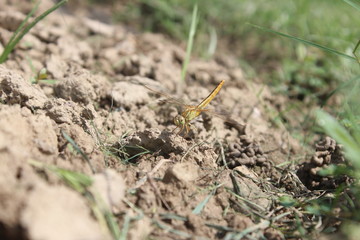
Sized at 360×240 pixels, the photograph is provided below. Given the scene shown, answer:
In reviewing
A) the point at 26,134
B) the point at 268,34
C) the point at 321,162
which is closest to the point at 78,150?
the point at 26,134

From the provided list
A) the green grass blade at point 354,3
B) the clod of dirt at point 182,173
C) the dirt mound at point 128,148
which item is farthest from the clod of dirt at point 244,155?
the green grass blade at point 354,3

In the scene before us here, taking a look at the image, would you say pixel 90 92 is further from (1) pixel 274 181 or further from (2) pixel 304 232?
(2) pixel 304 232

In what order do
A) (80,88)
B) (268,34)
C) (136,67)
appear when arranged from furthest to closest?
(268,34) < (136,67) < (80,88)

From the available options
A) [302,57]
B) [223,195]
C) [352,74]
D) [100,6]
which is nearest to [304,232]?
[223,195]

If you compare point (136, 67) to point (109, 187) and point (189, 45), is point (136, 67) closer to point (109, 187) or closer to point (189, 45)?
point (189, 45)

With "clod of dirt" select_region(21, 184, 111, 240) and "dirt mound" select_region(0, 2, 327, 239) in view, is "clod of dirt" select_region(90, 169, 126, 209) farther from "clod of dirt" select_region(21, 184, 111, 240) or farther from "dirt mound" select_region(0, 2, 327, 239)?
"clod of dirt" select_region(21, 184, 111, 240)

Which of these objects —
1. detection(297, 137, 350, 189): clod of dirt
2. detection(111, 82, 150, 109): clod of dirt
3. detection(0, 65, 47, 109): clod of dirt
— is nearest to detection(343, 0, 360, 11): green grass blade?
detection(297, 137, 350, 189): clod of dirt

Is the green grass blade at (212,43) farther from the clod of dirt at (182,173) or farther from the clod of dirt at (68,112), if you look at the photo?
the clod of dirt at (182,173)
